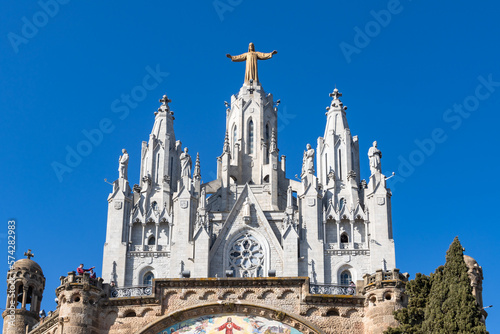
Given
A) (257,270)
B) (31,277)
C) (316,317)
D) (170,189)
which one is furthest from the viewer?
(170,189)

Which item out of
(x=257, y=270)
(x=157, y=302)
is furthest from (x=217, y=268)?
(x=157, y=302)


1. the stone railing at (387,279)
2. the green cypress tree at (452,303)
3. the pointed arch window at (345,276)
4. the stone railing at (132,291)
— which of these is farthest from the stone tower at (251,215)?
the green cypress tree at (452,303)

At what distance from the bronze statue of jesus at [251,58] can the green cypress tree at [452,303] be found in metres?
42.7

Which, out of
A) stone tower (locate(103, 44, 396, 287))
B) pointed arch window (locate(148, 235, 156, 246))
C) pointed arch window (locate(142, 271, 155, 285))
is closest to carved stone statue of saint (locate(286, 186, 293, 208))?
stone tower (locate(103, 44, 396, 287))

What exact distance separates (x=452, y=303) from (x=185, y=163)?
3524 centimetres

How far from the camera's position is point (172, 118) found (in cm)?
7888

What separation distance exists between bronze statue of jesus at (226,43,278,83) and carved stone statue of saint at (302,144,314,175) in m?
11.3

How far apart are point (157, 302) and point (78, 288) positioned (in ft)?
11.4

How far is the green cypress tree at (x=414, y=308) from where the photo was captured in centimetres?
4312

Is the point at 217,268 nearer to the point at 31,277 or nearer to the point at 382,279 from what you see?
the point at 31,277

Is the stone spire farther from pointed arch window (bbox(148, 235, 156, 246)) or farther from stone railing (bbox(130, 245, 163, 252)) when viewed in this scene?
stone railing (bbox(130, 245, 163, 252))

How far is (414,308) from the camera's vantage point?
43625 millimetres

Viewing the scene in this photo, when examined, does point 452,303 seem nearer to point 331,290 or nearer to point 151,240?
point 331,290

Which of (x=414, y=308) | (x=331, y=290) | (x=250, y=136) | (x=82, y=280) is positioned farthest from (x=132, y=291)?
(x=250, y=136)
